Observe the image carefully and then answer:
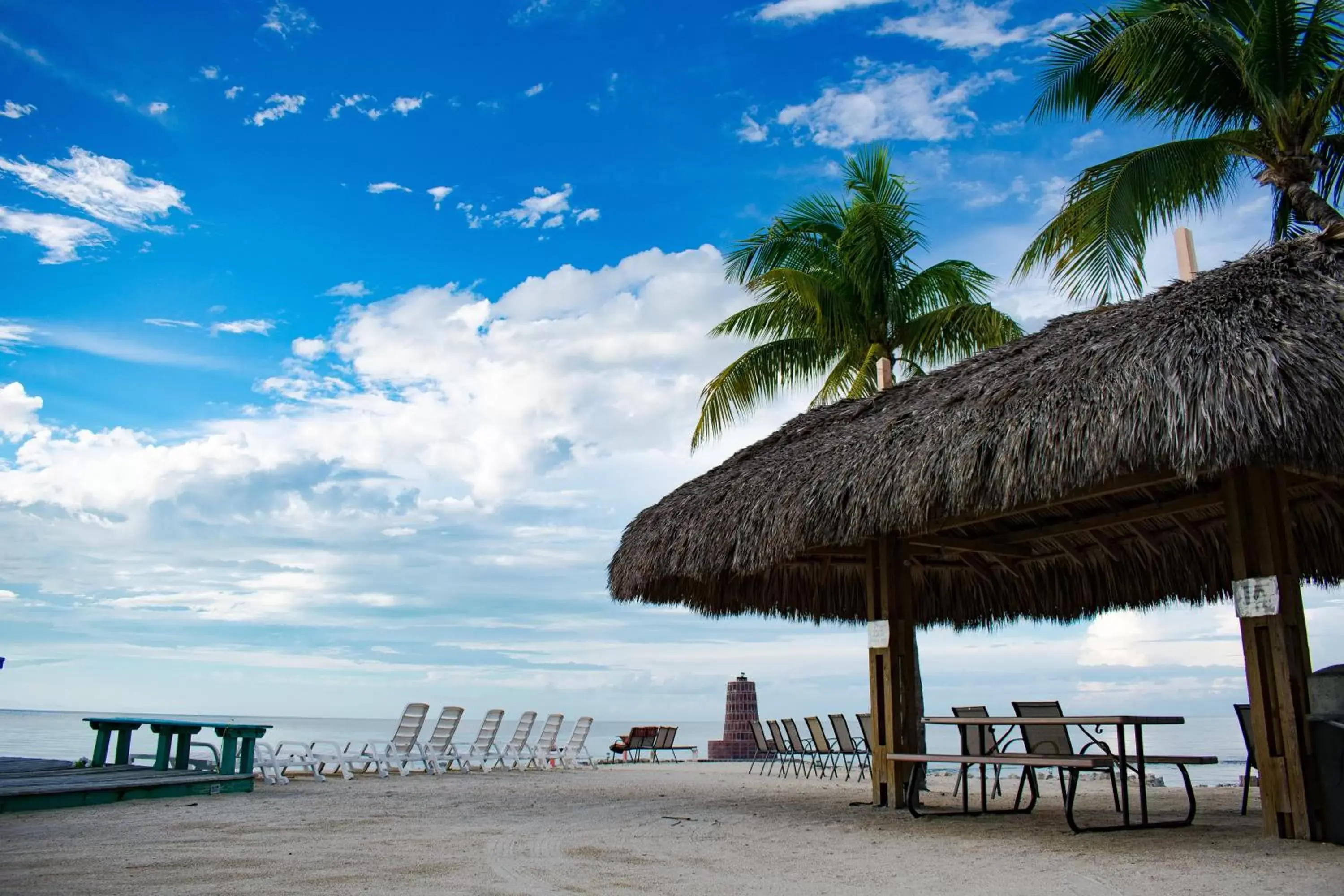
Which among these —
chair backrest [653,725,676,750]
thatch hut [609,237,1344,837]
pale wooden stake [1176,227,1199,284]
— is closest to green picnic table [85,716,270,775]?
thatch hut [609,237,1344,837]

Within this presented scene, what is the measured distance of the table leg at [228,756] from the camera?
10688 mm

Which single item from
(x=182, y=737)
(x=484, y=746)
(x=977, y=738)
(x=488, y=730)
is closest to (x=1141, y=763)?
(x=977, y=738)

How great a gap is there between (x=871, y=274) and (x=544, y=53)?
5525mm

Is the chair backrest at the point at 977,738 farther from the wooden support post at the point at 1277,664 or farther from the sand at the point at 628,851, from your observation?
the wooden support post at the point at 1277,664

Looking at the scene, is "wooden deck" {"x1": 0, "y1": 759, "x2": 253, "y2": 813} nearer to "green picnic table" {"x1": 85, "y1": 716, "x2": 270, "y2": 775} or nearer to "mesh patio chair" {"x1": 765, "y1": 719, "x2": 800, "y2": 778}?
"green picnic table" {"x1": 85, "y1": 716, "x2": 270, "y2": 775}

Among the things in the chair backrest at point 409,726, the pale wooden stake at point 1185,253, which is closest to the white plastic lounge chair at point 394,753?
the chair backrest at point 409,726

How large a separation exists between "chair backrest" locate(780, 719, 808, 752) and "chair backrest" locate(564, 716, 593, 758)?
5.97 m

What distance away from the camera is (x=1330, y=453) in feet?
17.5

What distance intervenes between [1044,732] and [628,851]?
3.39 metres

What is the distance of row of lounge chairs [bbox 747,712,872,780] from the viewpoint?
12234 millimetres

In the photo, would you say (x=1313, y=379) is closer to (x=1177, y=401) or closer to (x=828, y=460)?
(x=1177, y=401)

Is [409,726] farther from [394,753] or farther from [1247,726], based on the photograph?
[1247,726]

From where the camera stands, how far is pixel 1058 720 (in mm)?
6602

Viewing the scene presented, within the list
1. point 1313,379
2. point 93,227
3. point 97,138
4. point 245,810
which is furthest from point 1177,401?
point 93,227
